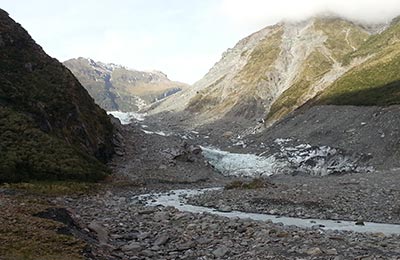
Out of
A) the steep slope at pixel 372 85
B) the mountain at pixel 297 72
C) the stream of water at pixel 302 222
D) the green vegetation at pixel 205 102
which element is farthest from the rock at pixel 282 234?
the green vegetation at pixel 205 102

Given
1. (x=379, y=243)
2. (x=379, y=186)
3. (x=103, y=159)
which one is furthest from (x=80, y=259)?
(x=103, y=159)

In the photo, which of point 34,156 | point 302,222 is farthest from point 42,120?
point 302,222

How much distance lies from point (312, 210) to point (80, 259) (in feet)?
72.0

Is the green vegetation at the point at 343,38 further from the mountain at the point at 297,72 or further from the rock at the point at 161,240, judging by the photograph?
the rock at the point at 161,240

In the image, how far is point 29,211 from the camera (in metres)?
19.3

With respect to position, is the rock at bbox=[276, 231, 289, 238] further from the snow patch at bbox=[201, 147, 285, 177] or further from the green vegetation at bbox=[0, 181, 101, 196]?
the snow patch at bbox=[201, 147, 285, 177]

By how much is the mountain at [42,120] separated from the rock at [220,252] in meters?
24.8

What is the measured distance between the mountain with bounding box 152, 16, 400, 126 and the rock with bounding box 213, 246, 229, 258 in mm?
89992

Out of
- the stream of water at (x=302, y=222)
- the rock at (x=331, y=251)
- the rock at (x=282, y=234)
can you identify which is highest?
the rock at (x=282, y=234)

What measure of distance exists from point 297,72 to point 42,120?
431 feet

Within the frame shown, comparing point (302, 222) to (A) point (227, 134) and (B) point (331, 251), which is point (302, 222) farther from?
(A) point (227, 134)

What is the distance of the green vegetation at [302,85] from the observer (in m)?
130

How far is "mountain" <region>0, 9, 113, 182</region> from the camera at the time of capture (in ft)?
134

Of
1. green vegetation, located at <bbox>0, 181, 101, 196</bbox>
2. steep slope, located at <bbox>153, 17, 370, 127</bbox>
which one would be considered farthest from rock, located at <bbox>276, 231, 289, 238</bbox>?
steep slope, located at <bbox>153, 17, 370, 127</bbox>
